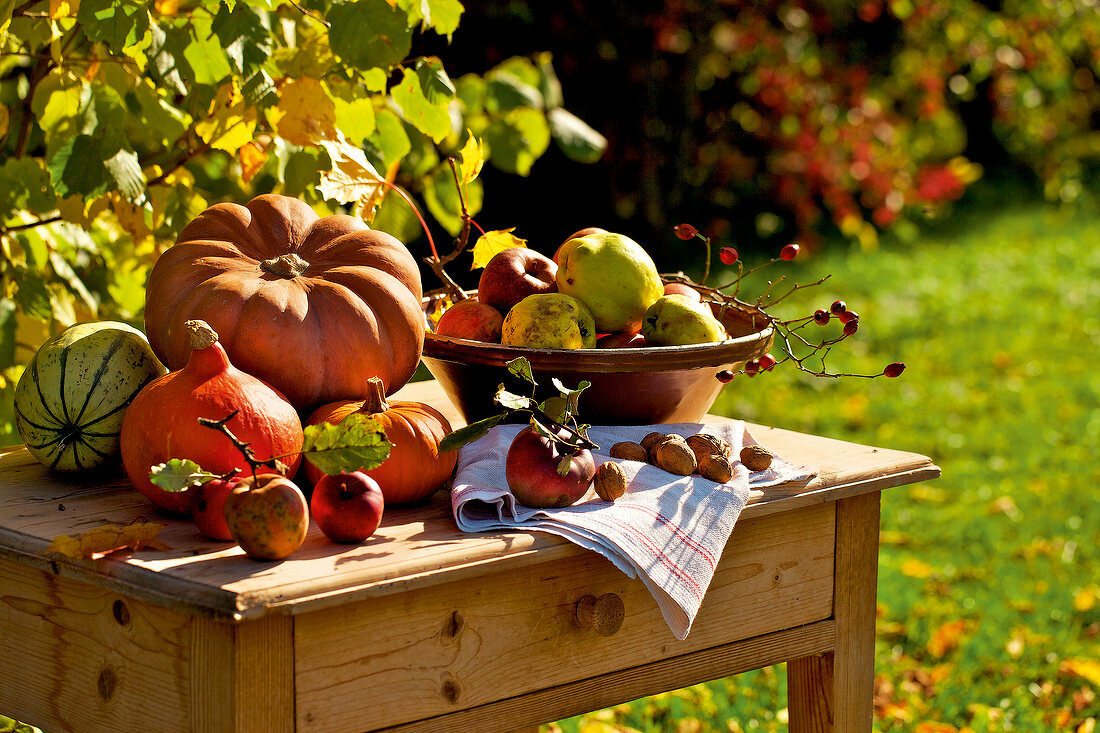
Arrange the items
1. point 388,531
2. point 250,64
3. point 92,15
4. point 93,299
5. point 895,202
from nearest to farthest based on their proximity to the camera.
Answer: point 388,531
point 92,15
point 250,64
point 93,299
point 895,202

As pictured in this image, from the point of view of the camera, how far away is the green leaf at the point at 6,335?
2406 millimetres

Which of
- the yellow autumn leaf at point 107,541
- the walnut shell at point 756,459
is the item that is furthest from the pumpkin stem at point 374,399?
the walnut shell at point 756,459

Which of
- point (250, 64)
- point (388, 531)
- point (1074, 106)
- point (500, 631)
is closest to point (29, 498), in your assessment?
point (388, 531)

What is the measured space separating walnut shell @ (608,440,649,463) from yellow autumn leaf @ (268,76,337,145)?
92cm

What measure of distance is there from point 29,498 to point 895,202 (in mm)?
7285

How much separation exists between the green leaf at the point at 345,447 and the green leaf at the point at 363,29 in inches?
37.3

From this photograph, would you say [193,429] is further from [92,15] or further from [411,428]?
[92,15]

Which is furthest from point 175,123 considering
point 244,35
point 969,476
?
point 969,476

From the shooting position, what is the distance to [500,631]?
5.09ft

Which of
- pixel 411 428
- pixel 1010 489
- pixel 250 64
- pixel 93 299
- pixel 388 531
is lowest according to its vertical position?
pixel 1010 489

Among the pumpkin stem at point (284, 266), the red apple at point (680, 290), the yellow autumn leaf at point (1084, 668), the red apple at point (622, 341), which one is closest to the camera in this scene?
the pumpkin stem at point (284, 266)

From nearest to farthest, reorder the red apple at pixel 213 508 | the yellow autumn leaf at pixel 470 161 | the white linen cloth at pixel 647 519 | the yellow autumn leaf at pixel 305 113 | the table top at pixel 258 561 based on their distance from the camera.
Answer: the table top at pixel 258 561, the red apple at pixel 213 508, the white linen cloth at pixel 647 519, the yellow autumn leaf at pixel 470 161, the yellow autumn leaf at pixel 305 113

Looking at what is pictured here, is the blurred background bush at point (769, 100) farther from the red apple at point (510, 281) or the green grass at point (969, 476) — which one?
the red apple at point (510, 281)

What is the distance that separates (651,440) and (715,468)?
0.12 metres
